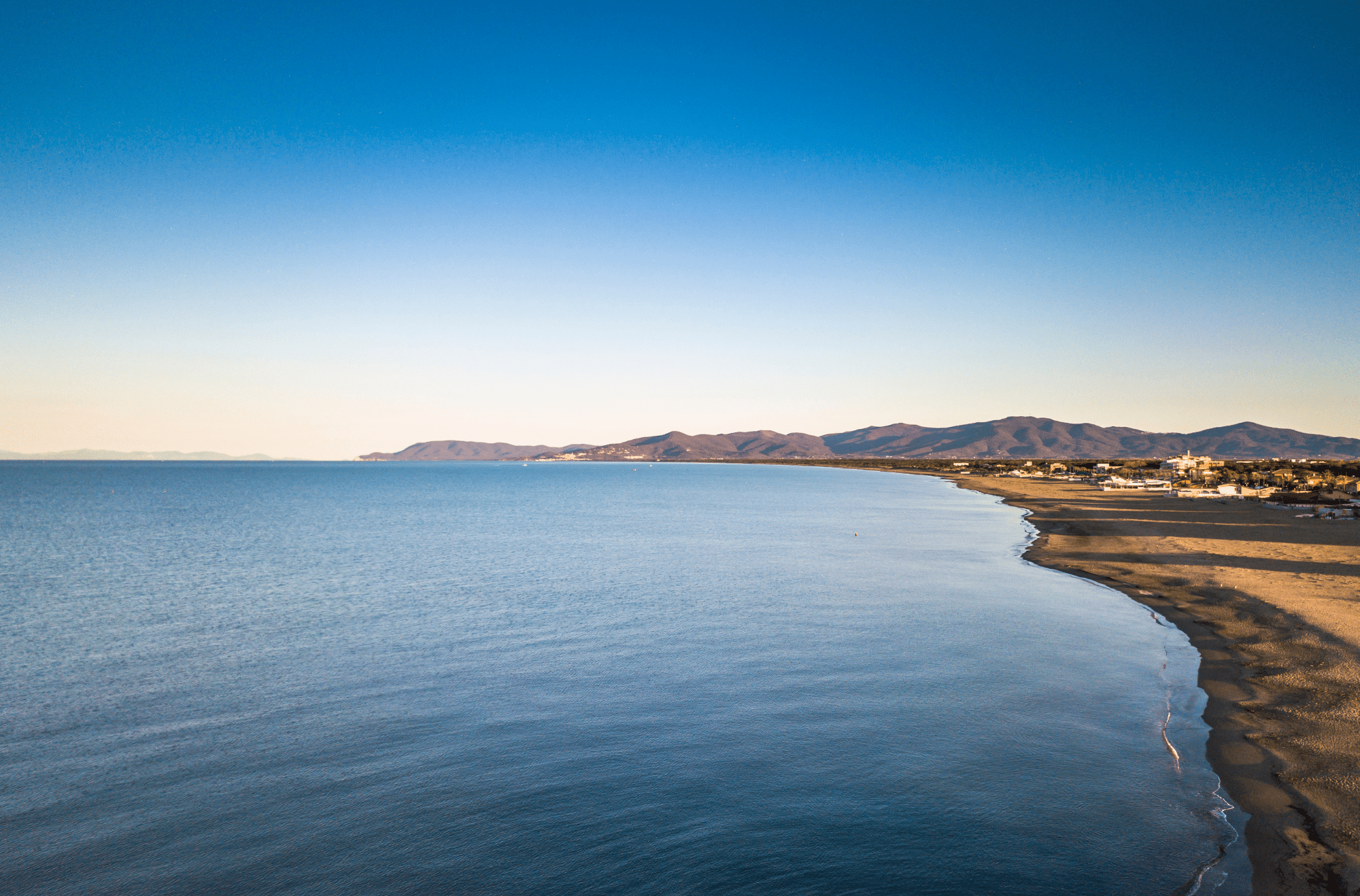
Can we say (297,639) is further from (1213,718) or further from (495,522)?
(495,522)

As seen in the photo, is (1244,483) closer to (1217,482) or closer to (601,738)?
(1217,482)

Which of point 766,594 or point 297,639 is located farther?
point 766,594

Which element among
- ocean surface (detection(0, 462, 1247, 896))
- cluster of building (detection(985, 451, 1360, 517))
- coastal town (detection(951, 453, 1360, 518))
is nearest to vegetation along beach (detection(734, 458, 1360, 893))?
ocean surface (detection(0, 462, 1247, 896))

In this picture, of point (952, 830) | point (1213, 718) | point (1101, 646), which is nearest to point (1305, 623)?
point (1101, 646)

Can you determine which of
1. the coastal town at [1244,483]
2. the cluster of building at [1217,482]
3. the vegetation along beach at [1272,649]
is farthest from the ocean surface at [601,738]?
the cluster of building at [1217,482]

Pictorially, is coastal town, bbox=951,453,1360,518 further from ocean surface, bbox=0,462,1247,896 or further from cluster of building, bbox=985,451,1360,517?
ocean surface, bbox=0,462,1247,896

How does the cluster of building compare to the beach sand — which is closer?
the beach sand

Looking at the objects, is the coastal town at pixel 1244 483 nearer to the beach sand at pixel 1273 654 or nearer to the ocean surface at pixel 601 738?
the beach sand at pixel 1273 654
